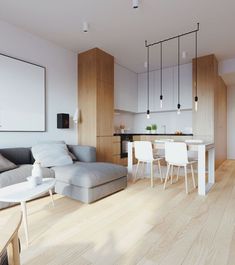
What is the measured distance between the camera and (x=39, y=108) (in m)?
3.65

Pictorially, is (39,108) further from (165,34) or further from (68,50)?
(165,34)

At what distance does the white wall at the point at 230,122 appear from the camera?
6203 millimetres

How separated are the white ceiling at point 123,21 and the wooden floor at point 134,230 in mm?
2800

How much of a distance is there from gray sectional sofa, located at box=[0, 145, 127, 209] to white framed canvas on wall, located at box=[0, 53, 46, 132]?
517mm

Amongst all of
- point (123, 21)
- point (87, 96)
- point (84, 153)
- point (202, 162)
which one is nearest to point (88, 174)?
point (84, 153)

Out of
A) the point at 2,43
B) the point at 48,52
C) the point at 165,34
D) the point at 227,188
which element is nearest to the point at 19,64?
the point at 2,43

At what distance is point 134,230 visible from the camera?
1.84m

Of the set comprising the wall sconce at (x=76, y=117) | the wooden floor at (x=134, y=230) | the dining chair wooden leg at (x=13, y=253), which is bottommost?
the wooden floor at (x=134, y=230)

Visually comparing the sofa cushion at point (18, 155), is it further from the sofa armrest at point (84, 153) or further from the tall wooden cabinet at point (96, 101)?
the tall wooden cabinet at point (96, 101)

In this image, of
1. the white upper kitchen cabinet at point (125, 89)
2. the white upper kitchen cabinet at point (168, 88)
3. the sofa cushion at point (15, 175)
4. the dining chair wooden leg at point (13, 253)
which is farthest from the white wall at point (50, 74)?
the dining chair wooden leg at point (13, 253)

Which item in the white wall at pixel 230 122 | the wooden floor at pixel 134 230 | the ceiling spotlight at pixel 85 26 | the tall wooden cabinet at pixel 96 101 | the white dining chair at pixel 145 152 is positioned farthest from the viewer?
the white wall at pixel 230 122

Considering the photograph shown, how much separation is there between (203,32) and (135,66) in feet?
7.24

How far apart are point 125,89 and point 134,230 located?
435 centimetres

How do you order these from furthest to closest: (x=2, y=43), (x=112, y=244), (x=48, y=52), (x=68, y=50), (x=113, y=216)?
(x=68, y=50)
(x=48, y=52)
(x=2, y=43)
(x=113, y=216)
(x=112, y=244)
